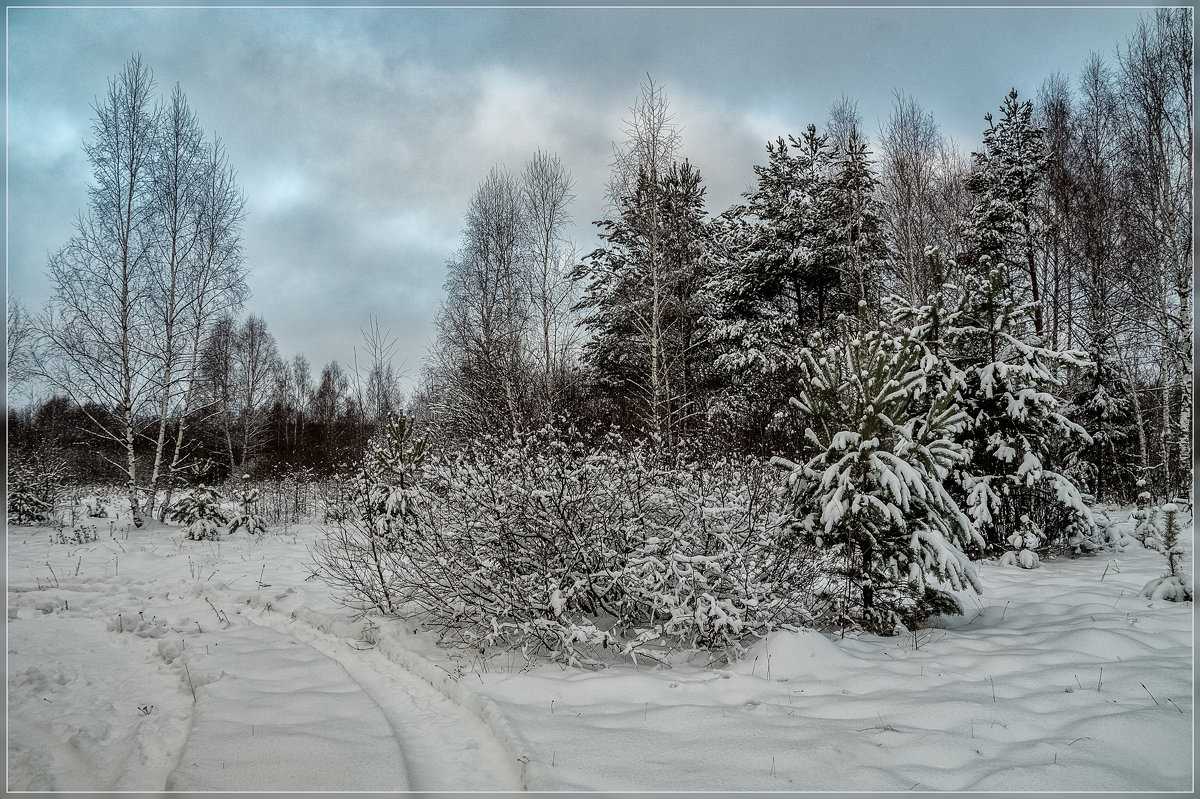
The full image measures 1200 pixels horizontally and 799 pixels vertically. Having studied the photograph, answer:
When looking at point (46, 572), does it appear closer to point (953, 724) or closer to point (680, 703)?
point (680, 703)

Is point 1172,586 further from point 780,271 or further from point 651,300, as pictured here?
point 780,271

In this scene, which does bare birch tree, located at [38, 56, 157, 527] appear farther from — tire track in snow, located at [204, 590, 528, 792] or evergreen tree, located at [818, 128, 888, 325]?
evergreen tree, located at [818, 128, 888, 325]

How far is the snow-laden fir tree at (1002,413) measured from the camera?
673cm

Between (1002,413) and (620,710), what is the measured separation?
626 cm

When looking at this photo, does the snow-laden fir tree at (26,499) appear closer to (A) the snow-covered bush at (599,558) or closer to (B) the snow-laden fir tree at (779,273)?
(A) the snow-covered bush at (599,558)

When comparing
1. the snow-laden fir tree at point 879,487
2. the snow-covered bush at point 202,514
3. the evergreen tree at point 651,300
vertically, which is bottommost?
the snow-covered bush at point 202,514

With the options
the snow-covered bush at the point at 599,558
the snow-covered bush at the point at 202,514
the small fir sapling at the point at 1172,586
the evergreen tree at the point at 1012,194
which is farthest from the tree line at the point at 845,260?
the small fir sapling at the point at 1172,586

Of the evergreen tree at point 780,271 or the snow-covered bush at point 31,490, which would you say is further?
the evergreen tree at point 780,271

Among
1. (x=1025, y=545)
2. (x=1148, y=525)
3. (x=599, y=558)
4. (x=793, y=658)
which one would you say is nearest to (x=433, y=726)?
(x=599, y=558)

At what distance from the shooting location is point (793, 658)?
155 inches

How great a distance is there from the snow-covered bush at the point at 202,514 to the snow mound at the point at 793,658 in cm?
1083

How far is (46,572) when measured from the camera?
26.2 ft

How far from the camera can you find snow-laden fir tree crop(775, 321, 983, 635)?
4277mm

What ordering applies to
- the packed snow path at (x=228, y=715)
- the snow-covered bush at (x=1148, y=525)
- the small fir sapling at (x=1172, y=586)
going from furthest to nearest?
the snow-covered bush at (x=1148, y=525) → the small fir sapling at (x=1172, y=586) → the packed snow path at (x=228, y=715)
